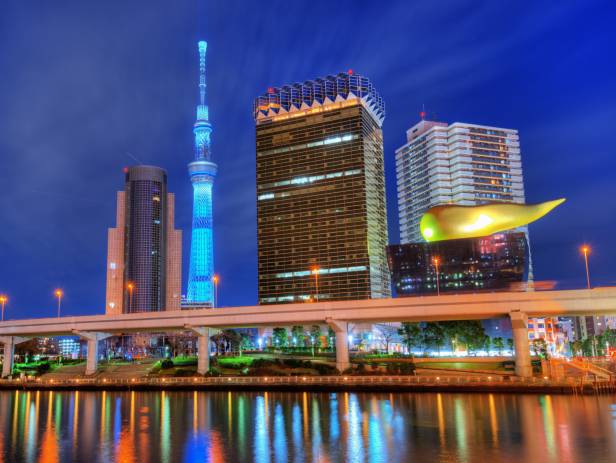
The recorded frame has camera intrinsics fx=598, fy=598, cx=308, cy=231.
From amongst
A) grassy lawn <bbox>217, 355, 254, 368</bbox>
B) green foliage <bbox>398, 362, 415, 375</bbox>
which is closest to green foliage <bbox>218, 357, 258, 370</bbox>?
grassy lawn <bbox>217, 355, 254, 368</bbox>

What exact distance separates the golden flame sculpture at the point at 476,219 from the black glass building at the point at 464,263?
48.5 metres

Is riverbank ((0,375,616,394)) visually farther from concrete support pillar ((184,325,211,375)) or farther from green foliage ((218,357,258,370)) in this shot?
green foliage ((218,357,258,370))

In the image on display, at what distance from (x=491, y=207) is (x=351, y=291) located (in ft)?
351

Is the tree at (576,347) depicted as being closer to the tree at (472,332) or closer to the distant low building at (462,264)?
the distant low building at (462,264)

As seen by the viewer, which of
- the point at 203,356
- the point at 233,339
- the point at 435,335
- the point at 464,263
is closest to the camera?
the point at 203,356

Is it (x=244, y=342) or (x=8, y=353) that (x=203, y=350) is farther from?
(x=244, y=342)

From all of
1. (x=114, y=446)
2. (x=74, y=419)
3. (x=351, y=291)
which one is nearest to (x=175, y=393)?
(x=74, y=419)

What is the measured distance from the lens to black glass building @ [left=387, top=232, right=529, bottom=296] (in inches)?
5571

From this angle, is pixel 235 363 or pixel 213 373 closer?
pixel 213 373

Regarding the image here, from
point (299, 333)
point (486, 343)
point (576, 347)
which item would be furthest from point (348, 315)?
point (576, 347)

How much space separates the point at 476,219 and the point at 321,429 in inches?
2303

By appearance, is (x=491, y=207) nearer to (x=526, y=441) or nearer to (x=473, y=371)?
(x=473, y=371)

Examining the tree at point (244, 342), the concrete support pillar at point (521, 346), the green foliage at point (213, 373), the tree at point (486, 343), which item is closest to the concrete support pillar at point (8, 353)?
the green foliage at point (213, 373)

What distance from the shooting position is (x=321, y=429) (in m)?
40.3
